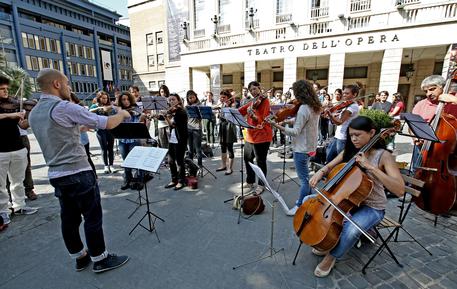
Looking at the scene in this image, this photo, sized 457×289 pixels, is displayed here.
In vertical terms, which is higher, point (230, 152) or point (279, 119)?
point (279, 119)

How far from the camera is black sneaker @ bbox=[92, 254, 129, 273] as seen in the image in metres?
2.46

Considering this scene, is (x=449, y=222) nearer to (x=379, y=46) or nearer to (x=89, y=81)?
(x=379, y=46)

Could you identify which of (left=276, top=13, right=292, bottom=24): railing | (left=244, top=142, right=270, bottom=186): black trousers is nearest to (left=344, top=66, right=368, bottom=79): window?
(left=276, top=13, right=292, bottom=24): railing

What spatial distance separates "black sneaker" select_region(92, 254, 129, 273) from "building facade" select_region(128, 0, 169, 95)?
29340 mm

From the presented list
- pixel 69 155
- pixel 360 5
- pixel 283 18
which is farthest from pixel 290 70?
pixel 69 155

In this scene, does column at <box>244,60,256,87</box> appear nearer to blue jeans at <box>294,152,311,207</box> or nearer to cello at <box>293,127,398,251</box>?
blue jeans at <box>294,152,311,207</box>

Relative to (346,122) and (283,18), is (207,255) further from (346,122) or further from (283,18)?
(283,18)

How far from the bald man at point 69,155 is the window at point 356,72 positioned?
19.6m

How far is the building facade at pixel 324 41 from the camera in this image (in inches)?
484

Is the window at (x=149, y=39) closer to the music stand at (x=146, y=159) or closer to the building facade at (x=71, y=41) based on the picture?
the building facade at (x=71, y=41)

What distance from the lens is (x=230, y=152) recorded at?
5609mm

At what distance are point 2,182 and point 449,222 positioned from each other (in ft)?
21.7

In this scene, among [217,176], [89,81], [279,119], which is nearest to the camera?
[279,119]

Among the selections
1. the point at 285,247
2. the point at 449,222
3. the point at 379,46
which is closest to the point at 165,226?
the point at 285,247
